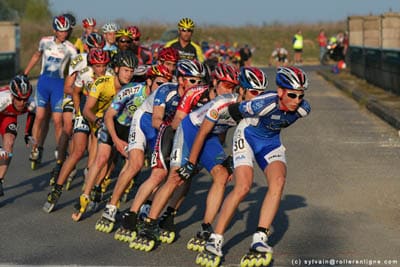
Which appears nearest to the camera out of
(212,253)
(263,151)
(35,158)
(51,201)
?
(212,253)

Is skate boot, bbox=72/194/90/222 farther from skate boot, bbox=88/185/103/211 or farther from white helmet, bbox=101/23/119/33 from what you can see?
white helmet, bbox=101/23/119/33

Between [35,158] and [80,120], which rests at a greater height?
[80,120]

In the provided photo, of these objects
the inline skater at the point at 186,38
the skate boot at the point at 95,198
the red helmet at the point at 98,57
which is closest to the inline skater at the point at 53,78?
the inline skater at the point at 186,38

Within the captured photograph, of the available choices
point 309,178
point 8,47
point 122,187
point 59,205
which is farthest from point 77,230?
point 8,47

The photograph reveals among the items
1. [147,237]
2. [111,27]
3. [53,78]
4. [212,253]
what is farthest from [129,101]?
[111,27]

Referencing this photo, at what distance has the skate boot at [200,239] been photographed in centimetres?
917

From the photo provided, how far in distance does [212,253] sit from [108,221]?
1.85 meters

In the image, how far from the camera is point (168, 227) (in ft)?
32.0

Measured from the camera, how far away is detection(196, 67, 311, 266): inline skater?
28.0ft

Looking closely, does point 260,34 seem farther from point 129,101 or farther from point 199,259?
point 199,259

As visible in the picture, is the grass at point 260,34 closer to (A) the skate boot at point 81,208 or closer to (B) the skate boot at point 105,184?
(B) the skate boot at point 105,184

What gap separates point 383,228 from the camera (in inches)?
402

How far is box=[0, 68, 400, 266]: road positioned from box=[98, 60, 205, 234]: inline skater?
593 mm

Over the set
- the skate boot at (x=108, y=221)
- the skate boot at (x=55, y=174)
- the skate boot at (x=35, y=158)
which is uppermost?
the skate boot at (x=108, y=221)
